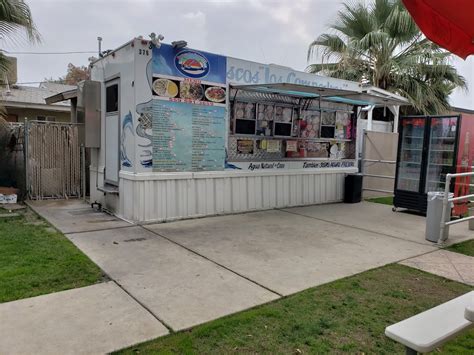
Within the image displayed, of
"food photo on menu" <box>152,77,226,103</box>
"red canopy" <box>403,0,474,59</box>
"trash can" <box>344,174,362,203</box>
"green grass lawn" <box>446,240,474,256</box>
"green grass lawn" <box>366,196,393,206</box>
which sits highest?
"food photo on menu" <box>152,77,226,103</box>

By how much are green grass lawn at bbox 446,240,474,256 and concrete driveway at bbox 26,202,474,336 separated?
1.00 ft

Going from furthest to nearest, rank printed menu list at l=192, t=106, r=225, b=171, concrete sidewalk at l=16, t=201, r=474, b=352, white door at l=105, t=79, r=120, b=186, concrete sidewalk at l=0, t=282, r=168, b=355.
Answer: white door at l=105, t=79, r=120, b=186
printed menu list at l=192, t=106, r=225, b=171
concrete sidewalk at l=16, t=201, r=474, b=352
concrete sidewalk at l=0, t=282, r=168, b=355

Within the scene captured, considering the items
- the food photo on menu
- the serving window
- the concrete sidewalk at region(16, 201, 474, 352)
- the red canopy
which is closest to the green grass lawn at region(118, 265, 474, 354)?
the concrete sidewalk at region(16, 201, 474, 352)

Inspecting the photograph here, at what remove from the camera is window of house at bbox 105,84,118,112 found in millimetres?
7656

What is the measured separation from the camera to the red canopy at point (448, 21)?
200 centimetres

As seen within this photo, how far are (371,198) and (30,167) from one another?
9.07 metres

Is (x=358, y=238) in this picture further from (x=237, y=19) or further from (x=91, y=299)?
(x=237, y=19)

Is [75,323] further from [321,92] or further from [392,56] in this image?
[392,56]

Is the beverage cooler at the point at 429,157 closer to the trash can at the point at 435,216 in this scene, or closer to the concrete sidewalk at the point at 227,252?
the concrete sidewalk at the point at 227,252

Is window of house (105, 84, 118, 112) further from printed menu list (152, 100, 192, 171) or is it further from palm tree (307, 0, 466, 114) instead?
palm tree (307, 0, 466, 114)

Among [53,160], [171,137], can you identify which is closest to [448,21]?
[171,137]

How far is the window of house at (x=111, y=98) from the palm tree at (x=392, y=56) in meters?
9.31

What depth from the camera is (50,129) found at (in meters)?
9.19

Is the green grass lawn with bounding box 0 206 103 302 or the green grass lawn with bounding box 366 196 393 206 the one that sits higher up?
the green grass lawn with bounding box 0 206 103 302
